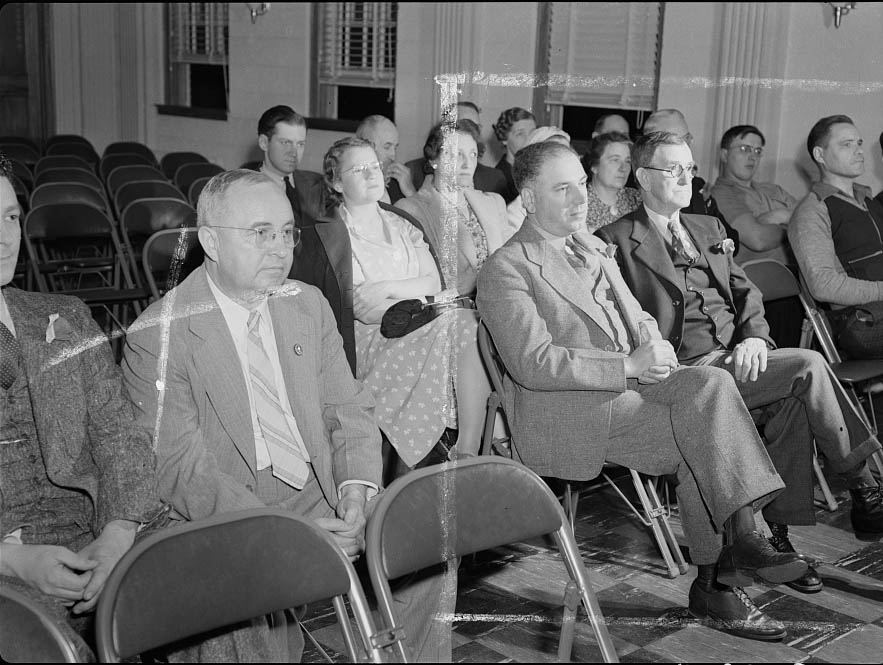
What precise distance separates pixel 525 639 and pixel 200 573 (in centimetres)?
125

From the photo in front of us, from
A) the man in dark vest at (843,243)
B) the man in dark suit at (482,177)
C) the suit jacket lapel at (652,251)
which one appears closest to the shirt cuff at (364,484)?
the suit jacket lapel at (652,251)

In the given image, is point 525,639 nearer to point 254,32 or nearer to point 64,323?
point 64,323

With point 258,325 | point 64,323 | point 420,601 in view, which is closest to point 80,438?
point 64,323

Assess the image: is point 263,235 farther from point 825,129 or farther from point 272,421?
point 825,129

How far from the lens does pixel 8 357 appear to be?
6.52ft

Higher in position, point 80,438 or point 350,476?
point 80,438

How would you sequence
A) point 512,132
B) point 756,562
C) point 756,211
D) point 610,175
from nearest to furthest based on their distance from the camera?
point 756,562 → point 610,175 → point 756,211 → point 512,132

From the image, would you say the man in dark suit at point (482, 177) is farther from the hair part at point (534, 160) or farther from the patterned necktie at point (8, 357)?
the patterned necktie at point (8, 357)

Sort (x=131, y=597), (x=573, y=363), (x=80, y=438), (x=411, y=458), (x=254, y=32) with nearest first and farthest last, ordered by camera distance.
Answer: (x=131, y=597), (x=80, y=438), (x=573, y=363), (x=411, y=458), (x=254, y=32)

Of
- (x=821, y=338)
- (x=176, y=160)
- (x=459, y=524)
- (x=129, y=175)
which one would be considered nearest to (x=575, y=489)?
(x=459, y=524)

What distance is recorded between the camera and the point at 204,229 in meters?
2.35

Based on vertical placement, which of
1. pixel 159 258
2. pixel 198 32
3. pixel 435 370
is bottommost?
pixel 435 370

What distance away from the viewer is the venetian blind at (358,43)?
851 cm

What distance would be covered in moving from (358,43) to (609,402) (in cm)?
665
